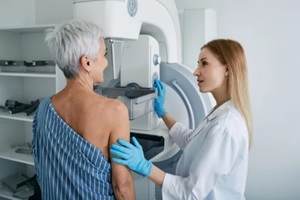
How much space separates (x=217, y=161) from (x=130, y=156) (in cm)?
33

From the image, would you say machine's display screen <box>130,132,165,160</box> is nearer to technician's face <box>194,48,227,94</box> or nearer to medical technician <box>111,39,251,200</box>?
medical technician <box>111,39,251,200</box>

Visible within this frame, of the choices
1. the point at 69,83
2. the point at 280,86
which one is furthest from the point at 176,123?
the point at 280,86

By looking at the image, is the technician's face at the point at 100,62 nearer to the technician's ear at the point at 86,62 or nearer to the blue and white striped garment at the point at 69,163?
the technician's ear at the point at 86,62

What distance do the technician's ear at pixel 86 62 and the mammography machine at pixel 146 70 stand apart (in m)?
0.16

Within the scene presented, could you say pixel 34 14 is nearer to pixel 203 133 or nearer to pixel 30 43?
pixel 30 43

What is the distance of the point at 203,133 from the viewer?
1.16 m

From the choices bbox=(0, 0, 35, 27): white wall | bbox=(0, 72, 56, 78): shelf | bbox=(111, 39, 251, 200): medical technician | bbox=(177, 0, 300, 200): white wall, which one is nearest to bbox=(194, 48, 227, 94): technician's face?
bbox=(111, 39, 251, 200): medical technician

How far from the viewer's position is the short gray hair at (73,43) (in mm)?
897

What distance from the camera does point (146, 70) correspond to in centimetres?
140

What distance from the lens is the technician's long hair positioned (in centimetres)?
113

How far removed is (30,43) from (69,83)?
1.94 m

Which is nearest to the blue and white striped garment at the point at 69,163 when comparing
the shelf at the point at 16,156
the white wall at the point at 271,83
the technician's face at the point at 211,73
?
the technician's face at the point at 211,73

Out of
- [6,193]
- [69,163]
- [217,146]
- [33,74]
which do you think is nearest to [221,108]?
[217,146]

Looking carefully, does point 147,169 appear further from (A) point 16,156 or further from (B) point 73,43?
(A) point 16,156
